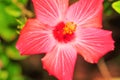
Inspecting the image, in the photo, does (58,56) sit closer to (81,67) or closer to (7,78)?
(7,78)

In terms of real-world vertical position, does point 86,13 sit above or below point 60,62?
above

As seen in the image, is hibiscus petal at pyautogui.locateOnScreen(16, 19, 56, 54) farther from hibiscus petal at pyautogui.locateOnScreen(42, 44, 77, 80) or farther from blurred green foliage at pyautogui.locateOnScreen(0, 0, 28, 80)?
blurred green foliage at pyautogui.locateOnScreen(0, 0, 28, 80)

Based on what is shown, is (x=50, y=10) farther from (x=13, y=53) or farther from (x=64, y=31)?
(x=13, y=53)

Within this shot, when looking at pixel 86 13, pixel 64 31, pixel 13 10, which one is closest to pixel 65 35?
pixel 64 31

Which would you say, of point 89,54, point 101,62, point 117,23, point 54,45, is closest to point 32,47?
point 54,45

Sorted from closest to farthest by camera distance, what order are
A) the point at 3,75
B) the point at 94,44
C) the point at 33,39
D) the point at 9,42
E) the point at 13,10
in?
the point at 33,39 → the point at 94,44 → the point at 13,10 → the point at 3,75 → the point at 9,42

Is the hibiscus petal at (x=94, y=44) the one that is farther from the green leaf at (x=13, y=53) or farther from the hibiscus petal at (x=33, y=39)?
the green leaf at (x=13, y=53)

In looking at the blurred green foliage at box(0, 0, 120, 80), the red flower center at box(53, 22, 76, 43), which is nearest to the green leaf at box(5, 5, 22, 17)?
the blurred green foliage at box(0, 0, 120, 80)
